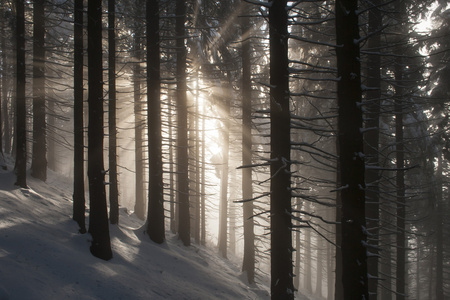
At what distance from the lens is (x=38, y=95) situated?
13.7 meters

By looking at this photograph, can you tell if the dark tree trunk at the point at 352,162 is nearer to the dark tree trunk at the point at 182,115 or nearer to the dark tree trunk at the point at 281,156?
the dark tree trunk at the point at 281,156

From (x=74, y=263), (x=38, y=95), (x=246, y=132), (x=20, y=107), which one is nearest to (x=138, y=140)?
(x=38, y=95)

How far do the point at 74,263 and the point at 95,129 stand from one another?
339cm

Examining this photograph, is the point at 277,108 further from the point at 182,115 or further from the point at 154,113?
the point at 182,115

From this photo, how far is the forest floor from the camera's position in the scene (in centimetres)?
628

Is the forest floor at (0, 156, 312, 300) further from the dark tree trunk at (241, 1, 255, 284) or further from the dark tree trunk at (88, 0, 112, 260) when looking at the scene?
the dark tree trunk at (241, 1, 255, 284)

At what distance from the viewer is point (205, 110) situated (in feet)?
63.2

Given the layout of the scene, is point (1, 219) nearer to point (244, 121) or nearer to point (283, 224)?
point (283, 224)

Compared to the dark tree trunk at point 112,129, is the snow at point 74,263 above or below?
below

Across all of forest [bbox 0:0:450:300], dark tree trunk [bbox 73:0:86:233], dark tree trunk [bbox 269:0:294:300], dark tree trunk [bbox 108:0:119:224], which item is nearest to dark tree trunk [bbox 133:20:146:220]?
forest [bbox 0:0:450:300]

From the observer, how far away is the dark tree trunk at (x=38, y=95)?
44.7 ft

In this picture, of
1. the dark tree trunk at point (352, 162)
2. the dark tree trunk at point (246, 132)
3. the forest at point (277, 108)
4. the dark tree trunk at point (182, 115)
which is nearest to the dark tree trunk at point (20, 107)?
the forest at point (277, 108)

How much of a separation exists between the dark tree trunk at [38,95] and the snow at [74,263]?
1.89 meters

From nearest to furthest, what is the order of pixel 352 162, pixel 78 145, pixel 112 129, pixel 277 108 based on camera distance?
pixel 352 162 → pixel 277 108 → pixel 78 145 → pixel 112 129
